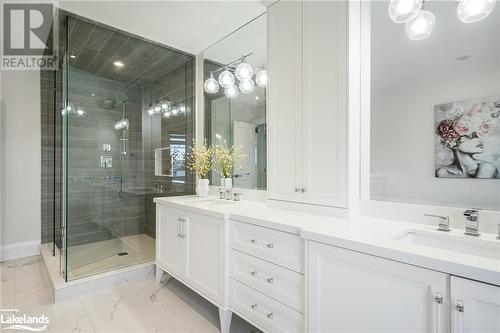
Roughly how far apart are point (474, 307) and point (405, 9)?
1.33m

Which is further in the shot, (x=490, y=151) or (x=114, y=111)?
(x=114, y=111)

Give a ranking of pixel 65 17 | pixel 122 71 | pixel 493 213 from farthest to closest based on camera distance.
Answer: pixel 122 71 → pixel 65 17 → pixel 493 213

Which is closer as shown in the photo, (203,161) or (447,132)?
(447,132)

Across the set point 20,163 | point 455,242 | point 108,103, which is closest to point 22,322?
point 20,163

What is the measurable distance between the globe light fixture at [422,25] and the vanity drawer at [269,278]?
1.44 metres

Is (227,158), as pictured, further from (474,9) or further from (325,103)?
(474,9)

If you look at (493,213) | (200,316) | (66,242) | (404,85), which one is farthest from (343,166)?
(66,242)

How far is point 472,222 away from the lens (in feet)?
3.93

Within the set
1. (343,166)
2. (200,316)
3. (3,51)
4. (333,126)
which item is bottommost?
(200,316)

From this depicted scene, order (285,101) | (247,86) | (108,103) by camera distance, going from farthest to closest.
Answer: (108,103) < (247,86) < (285,101)

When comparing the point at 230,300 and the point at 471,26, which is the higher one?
the point at 471,26

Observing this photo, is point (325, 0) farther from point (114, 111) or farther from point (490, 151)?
point (114, 111)

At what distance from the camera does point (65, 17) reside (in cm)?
249

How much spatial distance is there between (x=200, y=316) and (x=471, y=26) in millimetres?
2601
